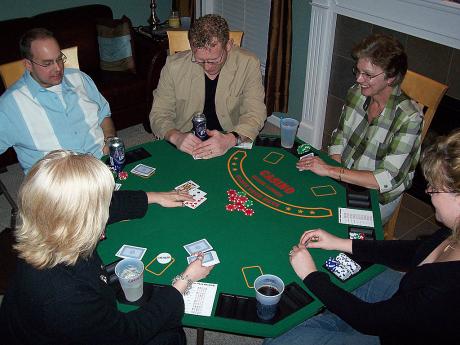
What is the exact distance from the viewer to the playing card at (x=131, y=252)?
1.86 m

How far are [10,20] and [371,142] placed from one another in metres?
3.62

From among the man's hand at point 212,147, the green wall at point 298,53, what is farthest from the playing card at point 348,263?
the green wall at point 298,53

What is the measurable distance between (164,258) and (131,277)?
26 centimetres

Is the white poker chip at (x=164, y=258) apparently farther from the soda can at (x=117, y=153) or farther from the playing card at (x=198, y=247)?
the soda can at (x=117, y=153)

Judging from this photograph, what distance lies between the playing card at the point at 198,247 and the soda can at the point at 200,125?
837mm

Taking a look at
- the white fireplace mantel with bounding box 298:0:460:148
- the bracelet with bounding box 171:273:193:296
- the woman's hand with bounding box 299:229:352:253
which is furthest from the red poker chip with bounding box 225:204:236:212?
the white fireplace mantel with bounding box 298:0:460:148

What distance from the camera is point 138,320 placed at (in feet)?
5.25

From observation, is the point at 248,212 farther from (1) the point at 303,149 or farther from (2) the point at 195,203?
(1) the point at 303,149

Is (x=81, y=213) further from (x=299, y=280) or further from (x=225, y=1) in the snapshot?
(x=225, y=1)

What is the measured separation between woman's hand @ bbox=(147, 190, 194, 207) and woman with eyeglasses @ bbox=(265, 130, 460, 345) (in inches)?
24.8

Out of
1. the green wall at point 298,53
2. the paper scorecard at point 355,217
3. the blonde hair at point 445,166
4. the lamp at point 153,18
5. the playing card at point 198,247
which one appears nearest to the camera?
the blonde hair at point 445,166

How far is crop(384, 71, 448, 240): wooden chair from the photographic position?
97.5 inches

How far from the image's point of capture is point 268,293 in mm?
1640

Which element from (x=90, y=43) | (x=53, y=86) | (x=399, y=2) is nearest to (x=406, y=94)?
(x=399, y=2)
